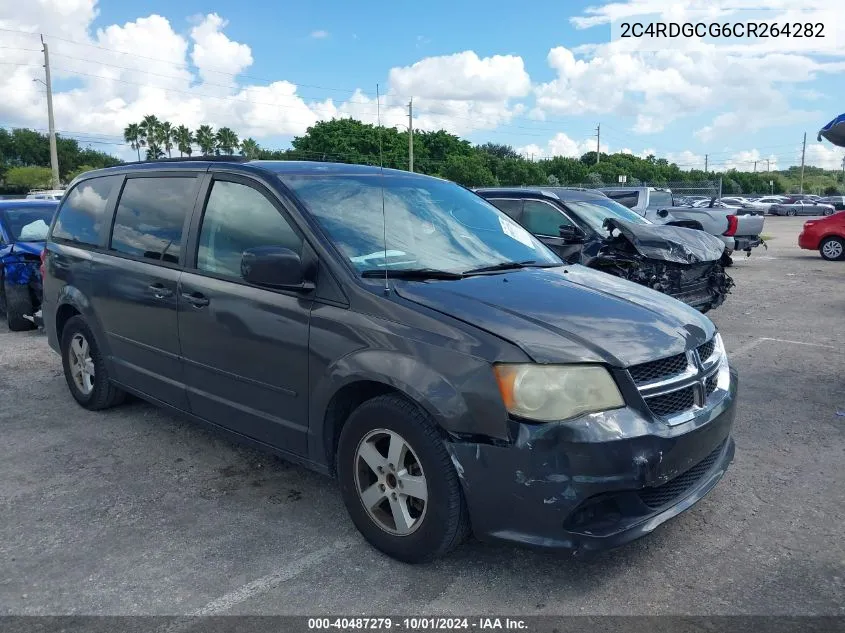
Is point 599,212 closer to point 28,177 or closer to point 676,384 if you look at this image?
point 676,384

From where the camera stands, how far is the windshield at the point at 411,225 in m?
3.62

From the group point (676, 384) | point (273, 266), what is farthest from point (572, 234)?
point (273, 266)

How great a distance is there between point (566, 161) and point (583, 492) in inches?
3038

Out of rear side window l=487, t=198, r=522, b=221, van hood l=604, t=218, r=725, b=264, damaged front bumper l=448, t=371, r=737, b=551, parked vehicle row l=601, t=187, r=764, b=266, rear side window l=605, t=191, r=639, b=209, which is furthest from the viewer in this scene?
rear side window l=605, t=191, r=639, b=209

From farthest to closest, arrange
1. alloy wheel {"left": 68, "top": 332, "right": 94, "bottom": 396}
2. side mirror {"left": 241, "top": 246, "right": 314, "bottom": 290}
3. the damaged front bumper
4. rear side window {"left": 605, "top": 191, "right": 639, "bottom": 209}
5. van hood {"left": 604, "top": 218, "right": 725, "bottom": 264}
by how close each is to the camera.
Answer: rear side window {"left": 605, "top": 191, "right": 639, "bottom": 209} → van hood {"left": 604, "top": 218, "right": 725, "bottom": 264} → alloy wheel {"left": 68, "top": 332, "right": 94, "bottom": 396} → side mirror {"left": 241, "top": 246, "right": 314, "bottom": 290} → the damaged front bumper

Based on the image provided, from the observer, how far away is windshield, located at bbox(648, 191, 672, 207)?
1683 centimetres

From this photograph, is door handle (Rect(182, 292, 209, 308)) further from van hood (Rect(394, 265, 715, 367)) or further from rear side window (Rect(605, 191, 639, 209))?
rear side window (Rect(605, 191, 639, 209))

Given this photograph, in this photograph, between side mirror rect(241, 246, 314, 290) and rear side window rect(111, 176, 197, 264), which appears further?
rear side window rect(111, 176, 197, 264)

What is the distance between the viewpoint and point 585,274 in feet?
13.5

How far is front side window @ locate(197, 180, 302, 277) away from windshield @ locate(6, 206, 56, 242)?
19.3 ft

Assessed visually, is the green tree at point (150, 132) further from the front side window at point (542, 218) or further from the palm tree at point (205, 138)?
the front side window at point (542, 218)

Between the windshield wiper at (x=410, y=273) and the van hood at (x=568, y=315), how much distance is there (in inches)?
2.7

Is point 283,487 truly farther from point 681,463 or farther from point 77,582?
point 681,463

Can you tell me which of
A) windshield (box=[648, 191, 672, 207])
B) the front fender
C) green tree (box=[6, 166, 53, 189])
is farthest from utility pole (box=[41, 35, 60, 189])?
the front fender
